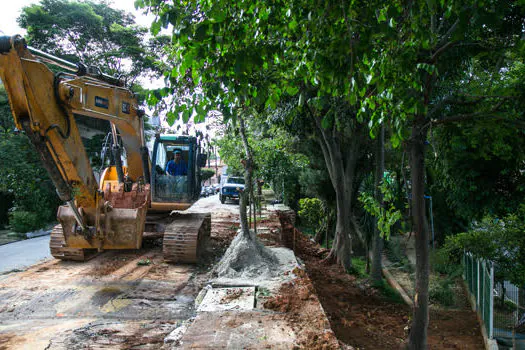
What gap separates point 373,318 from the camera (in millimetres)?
8477

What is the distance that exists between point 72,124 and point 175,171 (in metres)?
3.33

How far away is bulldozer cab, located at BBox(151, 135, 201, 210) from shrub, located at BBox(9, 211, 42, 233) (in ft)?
28.6

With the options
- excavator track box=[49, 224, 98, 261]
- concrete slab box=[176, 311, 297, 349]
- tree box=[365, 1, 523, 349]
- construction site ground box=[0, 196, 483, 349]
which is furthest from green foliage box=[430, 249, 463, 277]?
excavator track box=[49, 224, 98, 261]

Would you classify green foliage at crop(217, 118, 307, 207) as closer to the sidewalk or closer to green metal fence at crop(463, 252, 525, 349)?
the sidewalk

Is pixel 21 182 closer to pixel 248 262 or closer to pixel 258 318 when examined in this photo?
pixel 248 262

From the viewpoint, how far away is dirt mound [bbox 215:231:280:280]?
309 inches

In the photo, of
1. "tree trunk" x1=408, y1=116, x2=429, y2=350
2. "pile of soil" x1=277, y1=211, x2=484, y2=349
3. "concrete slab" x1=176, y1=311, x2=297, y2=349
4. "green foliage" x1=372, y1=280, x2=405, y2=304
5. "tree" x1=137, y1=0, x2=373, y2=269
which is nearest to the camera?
"tree" x1=137, y1=0, x2=373, y2=269

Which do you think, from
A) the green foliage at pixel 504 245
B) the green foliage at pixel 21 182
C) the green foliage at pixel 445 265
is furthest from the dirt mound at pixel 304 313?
the green foliage at pixel 21 182

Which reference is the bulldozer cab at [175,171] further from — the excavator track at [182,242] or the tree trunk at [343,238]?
the tree trunk at [343,238]

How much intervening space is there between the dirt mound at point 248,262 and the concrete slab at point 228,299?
0.89 metres

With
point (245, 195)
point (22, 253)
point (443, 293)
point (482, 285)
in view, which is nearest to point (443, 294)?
point (443, 293)

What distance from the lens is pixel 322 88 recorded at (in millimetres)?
4539

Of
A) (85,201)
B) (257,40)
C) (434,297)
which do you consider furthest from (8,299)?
(434,297)

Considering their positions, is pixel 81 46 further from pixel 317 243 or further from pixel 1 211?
pixel 317 243
